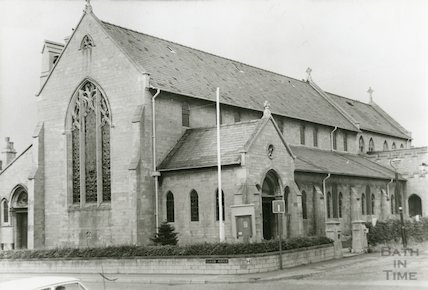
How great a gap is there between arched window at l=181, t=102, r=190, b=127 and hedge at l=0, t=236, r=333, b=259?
10538 millimetres

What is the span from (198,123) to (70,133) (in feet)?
26.7

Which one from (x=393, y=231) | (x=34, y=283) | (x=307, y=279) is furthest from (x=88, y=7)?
(x=34, y=283)

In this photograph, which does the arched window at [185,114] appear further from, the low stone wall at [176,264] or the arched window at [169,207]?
the low stone wall at [176,264]

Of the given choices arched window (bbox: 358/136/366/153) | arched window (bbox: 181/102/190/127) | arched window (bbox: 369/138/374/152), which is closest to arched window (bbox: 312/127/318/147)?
arched window (bbox: 358/136/366/153)

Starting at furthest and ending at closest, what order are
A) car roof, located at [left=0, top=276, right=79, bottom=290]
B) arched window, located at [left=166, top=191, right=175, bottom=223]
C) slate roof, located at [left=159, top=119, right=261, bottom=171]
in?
arched window, located at [left=166, top=191, right=175, bottom=223]
slate roof, located at [left=159, top=119, right=261, bottom=171]
car roof, located at [left=0, top=276, right=79, bottom=290]

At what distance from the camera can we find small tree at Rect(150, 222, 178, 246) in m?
31.2

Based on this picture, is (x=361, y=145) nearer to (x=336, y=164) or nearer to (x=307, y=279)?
(x=336, y=164)

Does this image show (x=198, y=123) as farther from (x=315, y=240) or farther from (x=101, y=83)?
(x=315, y=240)

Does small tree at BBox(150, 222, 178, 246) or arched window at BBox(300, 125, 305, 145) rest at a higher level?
arched window at BBox(300, 125, 305, 145)

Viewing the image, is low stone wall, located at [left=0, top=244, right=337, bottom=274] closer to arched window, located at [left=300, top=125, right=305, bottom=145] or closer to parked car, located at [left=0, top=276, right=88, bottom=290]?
parked car, located at [left=0, top=276, right=88, bottom=290]

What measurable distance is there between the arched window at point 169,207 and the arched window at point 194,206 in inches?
48.7

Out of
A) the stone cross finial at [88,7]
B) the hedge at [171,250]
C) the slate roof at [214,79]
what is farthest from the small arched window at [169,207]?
the stone cross finial at [88,7]

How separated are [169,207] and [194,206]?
1.64 meters

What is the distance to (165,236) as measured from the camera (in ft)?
104
